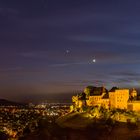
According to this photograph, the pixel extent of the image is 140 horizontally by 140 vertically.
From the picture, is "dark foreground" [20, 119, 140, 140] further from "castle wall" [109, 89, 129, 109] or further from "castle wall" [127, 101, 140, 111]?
"castle wall" [109, 89, 129, 109]

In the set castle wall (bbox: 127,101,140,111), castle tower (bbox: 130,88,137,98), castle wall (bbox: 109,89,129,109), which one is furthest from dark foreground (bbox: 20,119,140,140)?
castle tower (bbox: 130,88,137,98)

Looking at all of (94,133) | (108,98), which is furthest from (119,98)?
(94,133)

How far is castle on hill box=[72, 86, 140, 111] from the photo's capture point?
386 ft

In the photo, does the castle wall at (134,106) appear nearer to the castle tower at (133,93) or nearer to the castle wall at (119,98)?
the castle wall at (119,98)

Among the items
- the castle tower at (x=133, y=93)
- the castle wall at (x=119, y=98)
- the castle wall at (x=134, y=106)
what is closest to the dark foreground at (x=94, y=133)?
the castle wall at (x=134, y=106)

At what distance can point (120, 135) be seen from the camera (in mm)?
101812

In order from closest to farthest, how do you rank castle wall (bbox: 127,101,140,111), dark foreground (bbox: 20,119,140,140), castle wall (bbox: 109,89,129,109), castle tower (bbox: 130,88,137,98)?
dark foreground (bbox: 20,119,140,140) < castle wall (bbox: 127,101,140,111) < castle wall (bbox: 109,89,129,109) < castle tower (bbox: 130,88,137,98)

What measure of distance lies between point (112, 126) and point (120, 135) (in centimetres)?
437

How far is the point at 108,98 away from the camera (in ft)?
406

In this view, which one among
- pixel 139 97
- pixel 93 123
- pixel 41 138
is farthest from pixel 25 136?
pixel 139 97

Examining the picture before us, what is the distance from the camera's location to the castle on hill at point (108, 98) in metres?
118

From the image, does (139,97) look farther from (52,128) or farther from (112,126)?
(52,128)

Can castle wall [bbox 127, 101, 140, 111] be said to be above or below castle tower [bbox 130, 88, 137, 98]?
below

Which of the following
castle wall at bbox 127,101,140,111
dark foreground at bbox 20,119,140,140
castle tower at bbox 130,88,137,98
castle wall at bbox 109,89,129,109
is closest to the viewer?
dark foreground at bbox 20,119,140,140
